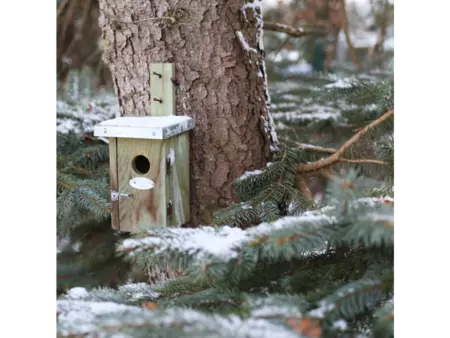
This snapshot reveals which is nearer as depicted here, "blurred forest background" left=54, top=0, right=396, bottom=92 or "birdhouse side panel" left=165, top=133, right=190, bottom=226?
"birdhouse side panel" left=165, top=133, right=190, bottom=226

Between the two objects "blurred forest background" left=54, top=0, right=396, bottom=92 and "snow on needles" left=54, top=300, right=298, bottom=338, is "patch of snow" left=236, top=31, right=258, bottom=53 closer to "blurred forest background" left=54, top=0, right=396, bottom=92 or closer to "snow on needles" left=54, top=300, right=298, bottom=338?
"snow on needles" left=54, top=300, right=298, bottom=338

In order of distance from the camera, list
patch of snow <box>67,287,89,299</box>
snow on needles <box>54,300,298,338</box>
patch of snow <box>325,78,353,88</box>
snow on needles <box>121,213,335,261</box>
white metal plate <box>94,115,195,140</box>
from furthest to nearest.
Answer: patch of snow <box>325,78,353,88</box> → white metal plate <box>94,115,195,140</box> → patch of snow <box>67,287,89,299</box> → snow on needles <box>121,213,335,261</box> → snow on needles <box>54,300,298,338</box>

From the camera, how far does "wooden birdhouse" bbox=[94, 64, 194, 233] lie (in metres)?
1.63

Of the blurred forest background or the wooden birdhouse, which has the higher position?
the blurred forest background

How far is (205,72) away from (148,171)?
394 mm

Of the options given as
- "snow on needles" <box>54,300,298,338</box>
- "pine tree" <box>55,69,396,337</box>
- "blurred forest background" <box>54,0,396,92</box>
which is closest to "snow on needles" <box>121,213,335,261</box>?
"pine tree" <box>55,69,396,337</box>

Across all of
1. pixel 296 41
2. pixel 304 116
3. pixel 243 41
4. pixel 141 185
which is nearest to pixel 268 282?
pixel 141 185

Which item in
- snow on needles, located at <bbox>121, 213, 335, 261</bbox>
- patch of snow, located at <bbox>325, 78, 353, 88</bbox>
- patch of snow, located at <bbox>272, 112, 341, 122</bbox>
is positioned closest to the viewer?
snow on needles, located at <bbox>121, 213, 335, 261</bbox>

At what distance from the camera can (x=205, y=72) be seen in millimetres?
1789

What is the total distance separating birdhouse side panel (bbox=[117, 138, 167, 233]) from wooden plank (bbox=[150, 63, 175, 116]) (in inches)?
7.8

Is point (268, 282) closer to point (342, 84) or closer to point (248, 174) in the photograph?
point (248, 174)

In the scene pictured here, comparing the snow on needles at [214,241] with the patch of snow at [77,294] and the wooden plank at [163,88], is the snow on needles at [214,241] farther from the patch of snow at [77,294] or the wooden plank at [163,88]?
the wooden plank at [163,88]
